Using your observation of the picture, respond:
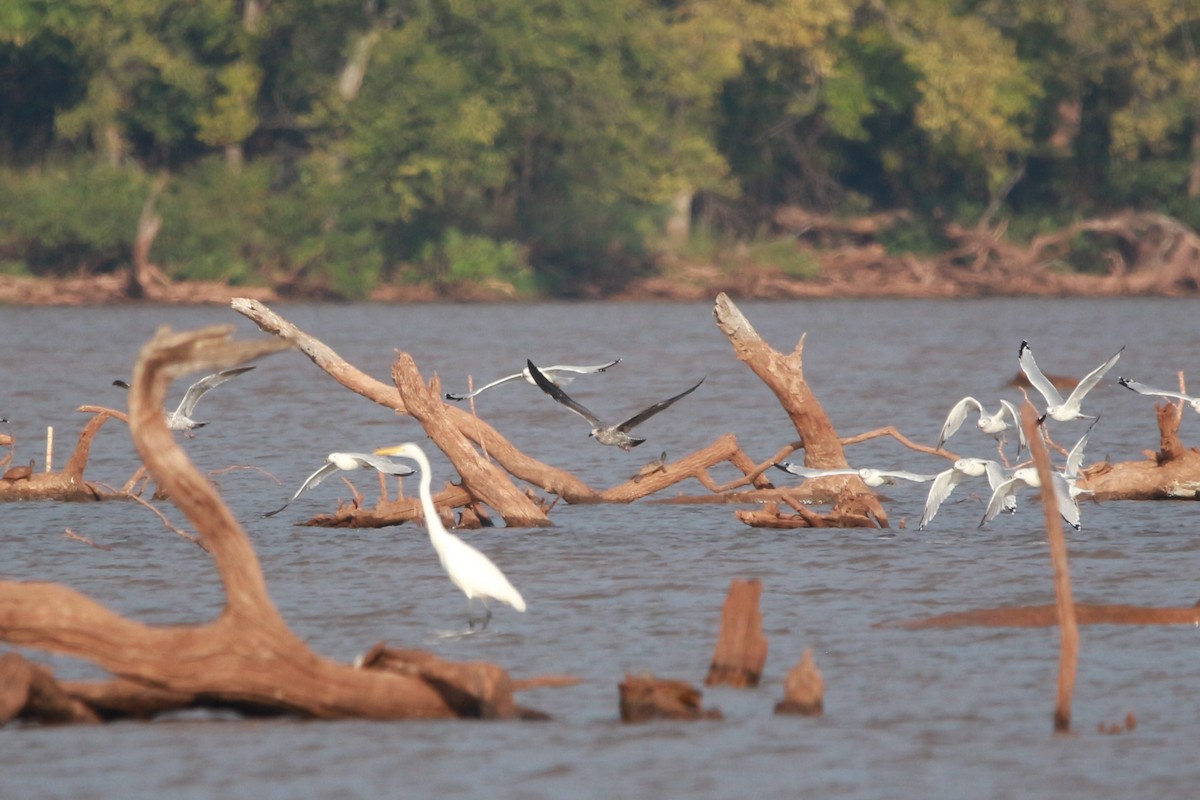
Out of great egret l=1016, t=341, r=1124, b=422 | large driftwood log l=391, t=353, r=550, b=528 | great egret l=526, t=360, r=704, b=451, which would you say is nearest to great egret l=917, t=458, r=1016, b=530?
great egret l=1016, t=341, r=1124, b=422

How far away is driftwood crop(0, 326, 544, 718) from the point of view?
26.5 feet

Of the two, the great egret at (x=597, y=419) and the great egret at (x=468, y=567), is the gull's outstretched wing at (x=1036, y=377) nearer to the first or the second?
the great egret at (x=597, y=419)

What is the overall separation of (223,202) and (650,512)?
1644 inches

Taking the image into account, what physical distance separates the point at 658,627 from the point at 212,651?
12.2ft

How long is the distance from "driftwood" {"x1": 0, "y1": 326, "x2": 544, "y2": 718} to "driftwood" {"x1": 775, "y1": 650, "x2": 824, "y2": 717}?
126 cm

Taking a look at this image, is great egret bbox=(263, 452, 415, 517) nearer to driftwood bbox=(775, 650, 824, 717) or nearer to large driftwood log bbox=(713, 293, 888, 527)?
large driftwood log bbox=(713, 293, 888, 527)

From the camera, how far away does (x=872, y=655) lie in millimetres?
10711

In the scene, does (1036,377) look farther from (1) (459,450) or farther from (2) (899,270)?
(2) (899,270)

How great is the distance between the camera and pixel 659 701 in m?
9.00

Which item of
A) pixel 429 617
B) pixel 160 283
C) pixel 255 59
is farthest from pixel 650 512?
pixel 255 59

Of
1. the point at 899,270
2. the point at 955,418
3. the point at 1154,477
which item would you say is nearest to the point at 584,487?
the point at 955,418

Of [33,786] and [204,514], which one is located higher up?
[204,514]

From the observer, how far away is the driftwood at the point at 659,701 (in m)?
8.95

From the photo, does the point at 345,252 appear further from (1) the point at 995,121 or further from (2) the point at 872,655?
(2) the point at 872,655
